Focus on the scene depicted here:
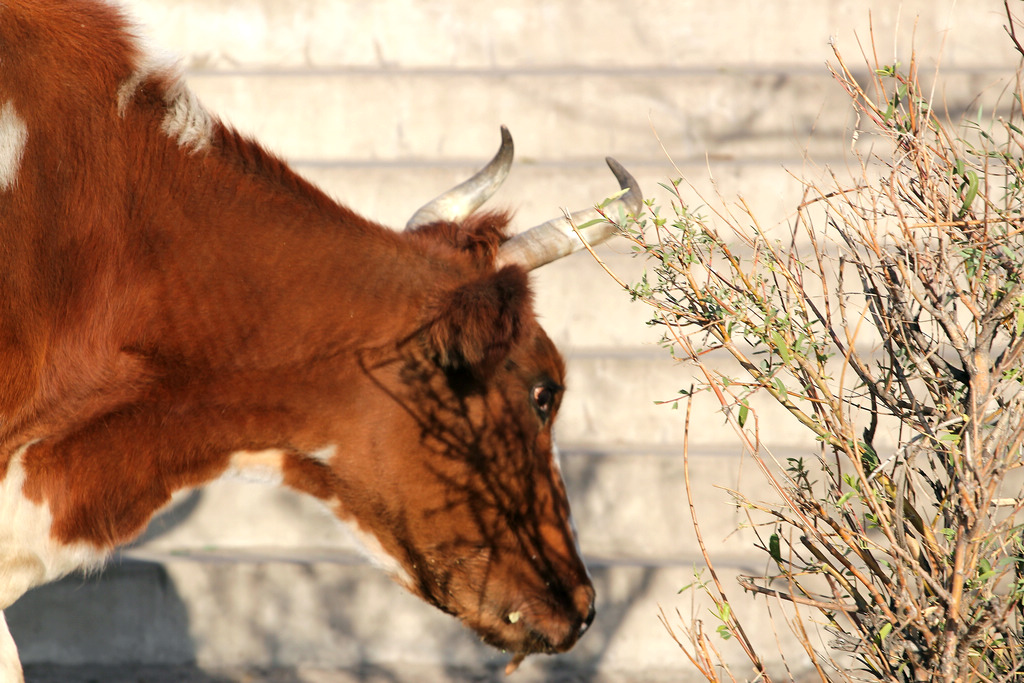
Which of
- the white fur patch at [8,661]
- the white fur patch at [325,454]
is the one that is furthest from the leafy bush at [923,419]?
the white fur patch at [8,661]

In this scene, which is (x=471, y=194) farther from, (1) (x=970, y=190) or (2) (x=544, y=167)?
(2) (x=544, y=167)

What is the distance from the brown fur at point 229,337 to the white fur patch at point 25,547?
0.03 meters

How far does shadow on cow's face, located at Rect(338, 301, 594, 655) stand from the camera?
7.48 ft

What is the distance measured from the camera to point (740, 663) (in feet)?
12.2

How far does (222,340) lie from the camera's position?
2.18 m

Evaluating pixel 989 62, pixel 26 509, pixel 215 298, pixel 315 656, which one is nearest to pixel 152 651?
pixel 315 656

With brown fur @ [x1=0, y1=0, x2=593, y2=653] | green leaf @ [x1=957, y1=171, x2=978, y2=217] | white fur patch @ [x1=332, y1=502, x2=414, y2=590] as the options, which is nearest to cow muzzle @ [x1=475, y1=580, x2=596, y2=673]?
brown fur @ [x1=0, y1=0, x2=593, y2=653]

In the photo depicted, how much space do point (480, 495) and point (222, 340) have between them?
731mm

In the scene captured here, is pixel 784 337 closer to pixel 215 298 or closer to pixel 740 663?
pixel 215 298

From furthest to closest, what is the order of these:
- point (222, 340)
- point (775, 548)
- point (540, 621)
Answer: point (540, 621), point (222, 340), point (775, 548)

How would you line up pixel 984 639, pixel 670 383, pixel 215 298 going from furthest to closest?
pixel 670 383 < pixel 215 298 < pixel 984 639

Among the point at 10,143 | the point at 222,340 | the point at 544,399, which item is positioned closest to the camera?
the point at 10,143

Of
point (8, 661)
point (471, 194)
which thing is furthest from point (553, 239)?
point (8, 661)

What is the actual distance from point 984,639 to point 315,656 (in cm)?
278
